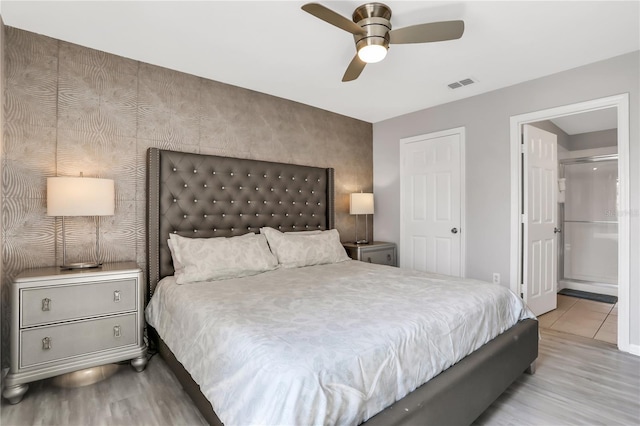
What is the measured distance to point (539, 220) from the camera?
135 inches

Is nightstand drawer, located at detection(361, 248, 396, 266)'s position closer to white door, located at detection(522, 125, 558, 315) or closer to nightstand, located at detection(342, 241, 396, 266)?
nightstand, located at detection(342, 241, 396, 266)

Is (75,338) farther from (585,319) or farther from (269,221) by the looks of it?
(585,319)

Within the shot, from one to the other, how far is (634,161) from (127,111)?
407 centimetres

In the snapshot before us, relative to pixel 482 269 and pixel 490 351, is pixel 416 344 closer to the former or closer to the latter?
pixel 490 351

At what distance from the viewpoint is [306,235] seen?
3184 millimetres

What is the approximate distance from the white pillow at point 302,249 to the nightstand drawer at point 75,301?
1171mm

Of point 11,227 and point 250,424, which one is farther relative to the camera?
point 11,227

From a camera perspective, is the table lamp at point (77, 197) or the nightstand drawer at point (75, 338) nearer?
the nightstand drawer at point (75, 338)

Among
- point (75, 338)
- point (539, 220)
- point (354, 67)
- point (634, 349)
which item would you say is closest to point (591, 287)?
point (539, 220)

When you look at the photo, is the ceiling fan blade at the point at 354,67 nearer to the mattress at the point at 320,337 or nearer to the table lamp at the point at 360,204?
the mattress at the point at 320,337

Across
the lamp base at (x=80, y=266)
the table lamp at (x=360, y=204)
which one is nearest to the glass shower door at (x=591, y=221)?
the table lamp at (x=360, y=204)

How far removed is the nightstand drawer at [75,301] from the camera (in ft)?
6.24

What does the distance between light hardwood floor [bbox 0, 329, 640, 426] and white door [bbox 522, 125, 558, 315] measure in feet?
3.43

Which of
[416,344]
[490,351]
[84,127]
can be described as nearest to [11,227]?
[84,127]
